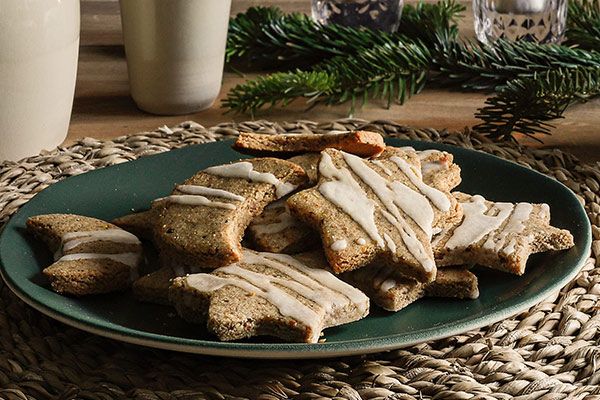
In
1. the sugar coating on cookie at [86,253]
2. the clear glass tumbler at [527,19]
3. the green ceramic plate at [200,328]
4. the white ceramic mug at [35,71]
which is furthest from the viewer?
the clear glass tumbler at [527,19]

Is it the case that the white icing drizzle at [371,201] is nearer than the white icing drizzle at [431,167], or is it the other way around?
the white icing drizzle at [371,201]

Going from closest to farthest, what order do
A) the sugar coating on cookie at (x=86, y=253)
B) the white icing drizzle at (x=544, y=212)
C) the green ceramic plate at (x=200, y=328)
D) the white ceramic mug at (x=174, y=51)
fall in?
the green ceramic plate at (x=200, y=328), the sugar coating on cookie at (x=86, y=253), the white icing drizzle at (x=544, y=212), the white ceramic mug at (x=174, y=51)

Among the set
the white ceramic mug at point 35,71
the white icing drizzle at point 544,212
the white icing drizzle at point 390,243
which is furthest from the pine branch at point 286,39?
the white icing drizzle at point 390,243

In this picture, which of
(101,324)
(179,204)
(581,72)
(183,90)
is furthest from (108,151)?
(581,72)

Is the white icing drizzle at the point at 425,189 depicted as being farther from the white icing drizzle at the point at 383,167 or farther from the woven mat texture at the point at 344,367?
the woven mat texture at the point at 344,367

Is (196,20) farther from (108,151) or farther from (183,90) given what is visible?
(108,151)

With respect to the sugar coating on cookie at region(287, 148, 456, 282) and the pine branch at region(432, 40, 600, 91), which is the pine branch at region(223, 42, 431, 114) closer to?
the pine branch at region(432, 40, 600, 91)

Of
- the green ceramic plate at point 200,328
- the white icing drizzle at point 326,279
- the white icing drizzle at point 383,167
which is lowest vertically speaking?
the green ceramic plate at point 200,328
